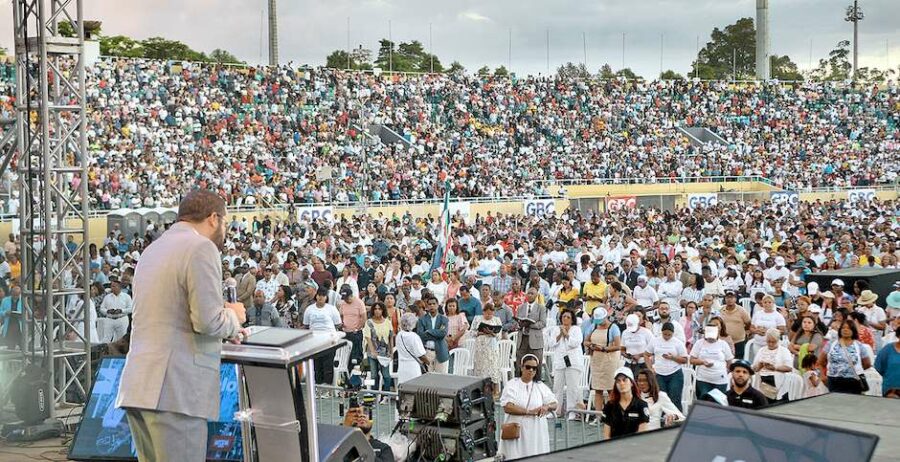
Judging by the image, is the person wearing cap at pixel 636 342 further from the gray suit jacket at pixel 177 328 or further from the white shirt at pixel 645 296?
the gray suit jacket at pixel 177 328

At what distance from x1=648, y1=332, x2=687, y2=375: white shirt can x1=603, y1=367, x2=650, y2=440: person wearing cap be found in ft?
7.29

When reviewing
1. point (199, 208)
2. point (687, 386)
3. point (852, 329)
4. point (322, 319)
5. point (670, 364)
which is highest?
A: point (199, 208)

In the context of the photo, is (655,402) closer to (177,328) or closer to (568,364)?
(568,364)

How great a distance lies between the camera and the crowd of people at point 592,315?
9.25 m

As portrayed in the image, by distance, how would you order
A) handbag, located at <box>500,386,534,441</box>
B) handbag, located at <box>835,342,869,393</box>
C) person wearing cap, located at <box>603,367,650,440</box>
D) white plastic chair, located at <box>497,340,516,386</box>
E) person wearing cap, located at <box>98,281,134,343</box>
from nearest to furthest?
1. person wearing cap, located at <box>603,367,650,440</box>
2. handbag, located at <box>500,386,534,441</box>
3. handbag, located at <box>835,342,869,393</box>
4. white plastic chair, located at <box>497,340,516,386</box>
5. person wearing cap, located at <box>98,281,134,343</box>

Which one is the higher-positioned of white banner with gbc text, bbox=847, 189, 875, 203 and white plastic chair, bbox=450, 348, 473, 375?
white banner with gbc text, bbox=847, 189, 875, 203

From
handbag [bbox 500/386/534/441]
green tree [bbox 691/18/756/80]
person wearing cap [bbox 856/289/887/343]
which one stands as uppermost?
green tree [bbox 691/18/756/80]

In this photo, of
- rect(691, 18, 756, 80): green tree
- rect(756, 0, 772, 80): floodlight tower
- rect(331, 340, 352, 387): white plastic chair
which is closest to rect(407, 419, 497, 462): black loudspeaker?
rect(331, 340, 352, 387): white plastic chair

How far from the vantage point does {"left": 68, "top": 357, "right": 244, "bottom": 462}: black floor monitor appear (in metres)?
6.21

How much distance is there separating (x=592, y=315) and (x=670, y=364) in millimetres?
2047

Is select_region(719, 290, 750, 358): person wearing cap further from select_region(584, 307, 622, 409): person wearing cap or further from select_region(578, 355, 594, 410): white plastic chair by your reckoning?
select_region(578, 355, 594, 410): white plastic chair

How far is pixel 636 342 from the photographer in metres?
10.7

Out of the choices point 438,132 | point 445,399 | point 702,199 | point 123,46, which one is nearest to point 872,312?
point 445,399

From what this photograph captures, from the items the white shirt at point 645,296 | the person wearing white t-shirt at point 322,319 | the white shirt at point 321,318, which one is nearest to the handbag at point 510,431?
the person wearing white t-shirt at point 322,319
